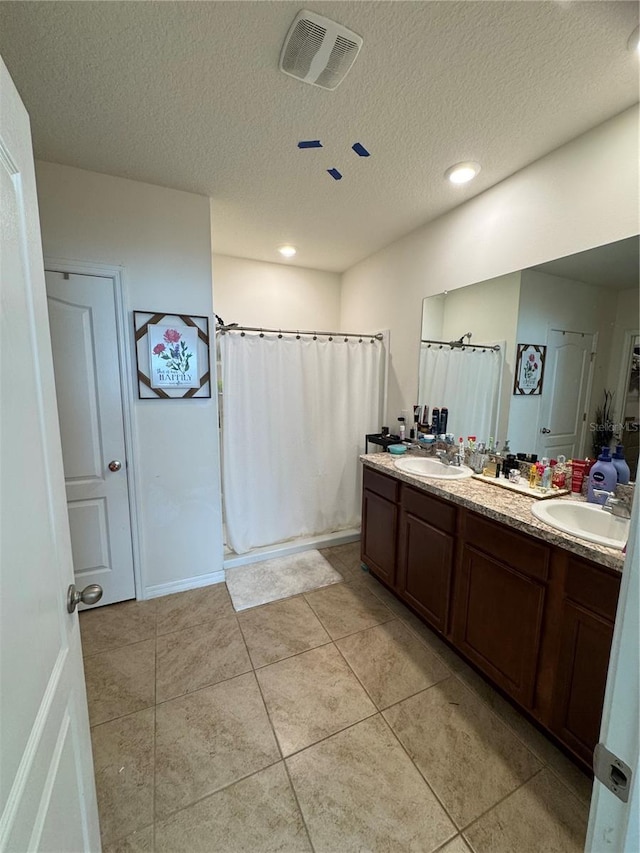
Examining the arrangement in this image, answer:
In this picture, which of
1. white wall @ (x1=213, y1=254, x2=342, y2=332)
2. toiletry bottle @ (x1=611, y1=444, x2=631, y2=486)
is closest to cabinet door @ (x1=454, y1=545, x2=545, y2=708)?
toiletry bottle @ (x1=611, y1=444, x2=631, y2=486)

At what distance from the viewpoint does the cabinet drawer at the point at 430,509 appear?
5.55 feet

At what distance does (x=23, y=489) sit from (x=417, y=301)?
257cm

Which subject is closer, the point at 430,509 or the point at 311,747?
the point at 311,747

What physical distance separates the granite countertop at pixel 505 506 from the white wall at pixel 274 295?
6.42ft

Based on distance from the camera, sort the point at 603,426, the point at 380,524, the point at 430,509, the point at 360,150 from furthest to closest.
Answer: the point at 380,524, the point at 430,509, the point at 360,150, the point at 603,426

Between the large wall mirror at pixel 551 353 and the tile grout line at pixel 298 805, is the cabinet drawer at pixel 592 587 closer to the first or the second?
the large wall mirror at pixel 551 353

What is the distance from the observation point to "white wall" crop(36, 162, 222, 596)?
189cm

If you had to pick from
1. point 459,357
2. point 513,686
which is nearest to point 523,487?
point 513,686

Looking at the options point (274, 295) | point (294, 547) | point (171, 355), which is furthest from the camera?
point (274, 295)

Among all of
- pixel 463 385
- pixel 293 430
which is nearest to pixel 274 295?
pixel 293 430

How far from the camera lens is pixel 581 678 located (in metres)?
1.18

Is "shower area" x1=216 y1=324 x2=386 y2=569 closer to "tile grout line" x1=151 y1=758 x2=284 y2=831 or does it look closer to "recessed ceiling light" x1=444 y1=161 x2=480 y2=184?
"recessed ceiling light" x1=444 y1=161 x2=480 y2=184

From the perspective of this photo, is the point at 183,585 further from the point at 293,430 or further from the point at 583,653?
the point at 583,653

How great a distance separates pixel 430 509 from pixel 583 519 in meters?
0.65
